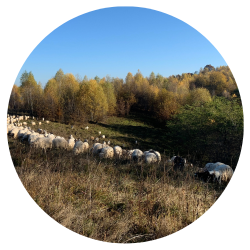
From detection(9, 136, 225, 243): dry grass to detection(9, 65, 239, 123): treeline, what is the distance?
5.51 feet

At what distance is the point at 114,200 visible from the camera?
285 centimetres

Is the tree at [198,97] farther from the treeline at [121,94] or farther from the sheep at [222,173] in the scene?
the sheep at [222,173]

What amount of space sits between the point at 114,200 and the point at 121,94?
3454 mm

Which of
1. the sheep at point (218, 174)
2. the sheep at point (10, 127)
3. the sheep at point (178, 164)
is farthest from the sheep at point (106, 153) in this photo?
the sheep at point (218, 174)

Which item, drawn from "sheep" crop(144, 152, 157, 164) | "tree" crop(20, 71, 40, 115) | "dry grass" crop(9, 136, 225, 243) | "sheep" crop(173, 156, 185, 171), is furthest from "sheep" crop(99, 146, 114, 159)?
"tree" crop(20, 71, 40, 115)

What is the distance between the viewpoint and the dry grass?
2.43 metres

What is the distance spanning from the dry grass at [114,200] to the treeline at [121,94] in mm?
1681

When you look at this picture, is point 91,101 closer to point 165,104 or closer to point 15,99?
point 15,99

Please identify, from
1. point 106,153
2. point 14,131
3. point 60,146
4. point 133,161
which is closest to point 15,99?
point 14,131

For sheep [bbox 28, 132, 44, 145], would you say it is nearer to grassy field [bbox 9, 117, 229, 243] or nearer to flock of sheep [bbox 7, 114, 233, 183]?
flock of sheep [bbox 7, 114, 233, 183]

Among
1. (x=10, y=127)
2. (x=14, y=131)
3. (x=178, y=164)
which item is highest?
(x=10, y=127)

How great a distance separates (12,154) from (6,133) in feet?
1.59

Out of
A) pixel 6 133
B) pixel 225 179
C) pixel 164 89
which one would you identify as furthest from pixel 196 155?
pixel 6 133

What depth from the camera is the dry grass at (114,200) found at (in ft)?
7.96
